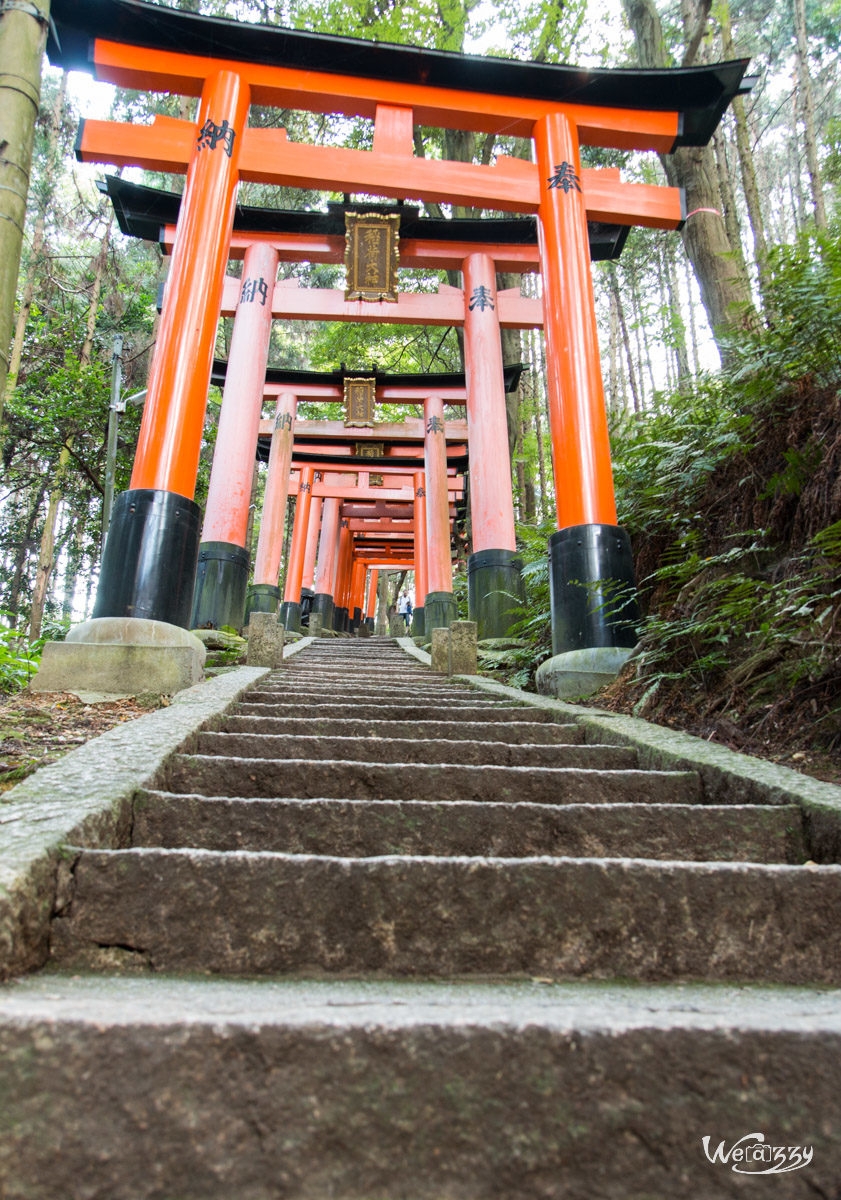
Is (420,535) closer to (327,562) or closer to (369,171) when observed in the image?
(327,562)

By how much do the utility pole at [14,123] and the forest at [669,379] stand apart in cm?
297

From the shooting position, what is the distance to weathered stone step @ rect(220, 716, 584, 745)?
3238mm

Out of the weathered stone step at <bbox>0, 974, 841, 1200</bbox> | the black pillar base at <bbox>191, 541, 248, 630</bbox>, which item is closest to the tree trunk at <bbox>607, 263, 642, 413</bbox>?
the black pillar base at <bbox>191, 541, 248, 630</bbox>

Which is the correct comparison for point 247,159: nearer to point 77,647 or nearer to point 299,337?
point 77,647

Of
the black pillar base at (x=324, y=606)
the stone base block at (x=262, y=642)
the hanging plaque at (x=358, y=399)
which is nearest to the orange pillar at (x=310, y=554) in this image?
the black pillar base at (x=324, y=606)

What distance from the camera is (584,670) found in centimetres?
466

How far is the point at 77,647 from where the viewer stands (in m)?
4.02

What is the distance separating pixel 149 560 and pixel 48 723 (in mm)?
1765

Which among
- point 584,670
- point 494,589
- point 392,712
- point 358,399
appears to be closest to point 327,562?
point 358,399

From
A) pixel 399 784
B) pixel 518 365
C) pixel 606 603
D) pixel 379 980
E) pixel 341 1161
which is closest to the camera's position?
pixel 341 1161

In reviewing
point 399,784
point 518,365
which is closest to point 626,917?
point 399,784

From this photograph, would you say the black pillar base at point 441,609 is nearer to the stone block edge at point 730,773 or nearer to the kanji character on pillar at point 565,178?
the kanji character on pillar at point 565,178

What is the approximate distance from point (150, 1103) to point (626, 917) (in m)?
1.06

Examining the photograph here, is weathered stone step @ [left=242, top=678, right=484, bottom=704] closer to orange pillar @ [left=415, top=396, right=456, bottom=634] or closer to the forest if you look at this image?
the forest
